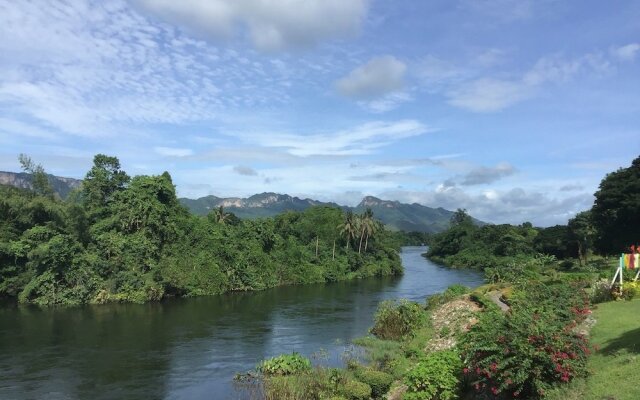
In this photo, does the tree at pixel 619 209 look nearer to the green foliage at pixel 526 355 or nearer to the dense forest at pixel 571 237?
the dense forest at pixel 571 237

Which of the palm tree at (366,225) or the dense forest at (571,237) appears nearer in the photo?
the dense forest at (571,237)

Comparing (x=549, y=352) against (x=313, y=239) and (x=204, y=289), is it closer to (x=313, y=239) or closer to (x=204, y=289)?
(x=204, y=289)

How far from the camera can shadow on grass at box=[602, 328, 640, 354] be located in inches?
582

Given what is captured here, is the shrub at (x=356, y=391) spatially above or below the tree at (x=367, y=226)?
below

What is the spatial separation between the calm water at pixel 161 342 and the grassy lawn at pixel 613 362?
16.1 m

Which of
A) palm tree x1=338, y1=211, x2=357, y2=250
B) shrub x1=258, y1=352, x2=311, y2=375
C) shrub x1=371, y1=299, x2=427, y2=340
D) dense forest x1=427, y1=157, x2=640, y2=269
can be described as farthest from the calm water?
palm tree x1=338, y1=211, x2=357, y2=250

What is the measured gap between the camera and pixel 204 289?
207 feet

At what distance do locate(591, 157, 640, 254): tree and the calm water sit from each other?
95.2 ft

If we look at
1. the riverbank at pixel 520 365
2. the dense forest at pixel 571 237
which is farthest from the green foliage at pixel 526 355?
the dense forest at pixel 571 237

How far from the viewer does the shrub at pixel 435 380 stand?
15.3m

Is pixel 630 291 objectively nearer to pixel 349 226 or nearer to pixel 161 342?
pixel 161 342

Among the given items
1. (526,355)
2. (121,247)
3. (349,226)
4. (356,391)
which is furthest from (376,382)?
(349,226)

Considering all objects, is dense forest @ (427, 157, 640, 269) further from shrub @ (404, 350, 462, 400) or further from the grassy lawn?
shrub @ (404, 350, 462, 400)

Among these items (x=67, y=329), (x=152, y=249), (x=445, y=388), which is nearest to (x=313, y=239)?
(x=152, y=249)
